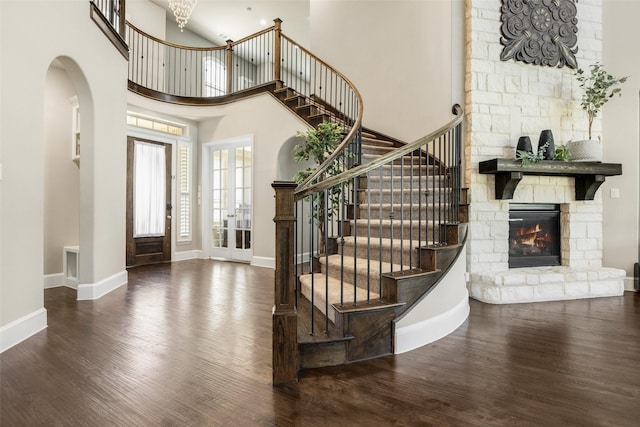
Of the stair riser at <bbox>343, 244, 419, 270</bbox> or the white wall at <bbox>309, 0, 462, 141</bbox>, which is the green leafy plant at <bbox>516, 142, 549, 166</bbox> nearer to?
the white wall at <bbox>309, 0, 462, 141</bbox>

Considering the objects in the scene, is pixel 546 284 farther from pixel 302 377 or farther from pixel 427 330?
pixel 302 377

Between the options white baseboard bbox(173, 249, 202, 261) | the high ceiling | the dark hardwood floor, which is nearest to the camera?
the dark hardwood floor

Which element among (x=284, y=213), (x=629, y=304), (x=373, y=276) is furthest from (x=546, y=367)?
(x=629, y=304)

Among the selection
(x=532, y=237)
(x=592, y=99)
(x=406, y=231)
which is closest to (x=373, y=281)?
(x=406, y=231)

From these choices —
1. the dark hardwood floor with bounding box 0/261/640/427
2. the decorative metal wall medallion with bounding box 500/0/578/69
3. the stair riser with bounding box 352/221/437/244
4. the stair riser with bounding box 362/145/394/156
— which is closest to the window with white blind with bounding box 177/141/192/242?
the dark hardwood floor with bounding box 0/261/640/427

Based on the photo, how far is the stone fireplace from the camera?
12.5ft

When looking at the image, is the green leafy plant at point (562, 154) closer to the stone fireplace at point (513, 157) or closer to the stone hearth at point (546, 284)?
the stone fireplace at point (513, 157)

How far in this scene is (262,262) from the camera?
18.8 feet

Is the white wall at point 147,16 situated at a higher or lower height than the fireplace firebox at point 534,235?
higher

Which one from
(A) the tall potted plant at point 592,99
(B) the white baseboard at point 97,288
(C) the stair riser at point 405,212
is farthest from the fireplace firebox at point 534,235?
(B) the white baseboard at point 97,288

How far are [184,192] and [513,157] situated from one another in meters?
5.68

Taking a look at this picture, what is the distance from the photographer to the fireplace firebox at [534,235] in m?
4.11

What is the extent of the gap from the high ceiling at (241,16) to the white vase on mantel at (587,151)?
6.20 m

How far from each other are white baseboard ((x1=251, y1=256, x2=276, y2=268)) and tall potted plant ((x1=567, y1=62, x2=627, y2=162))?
449cm
